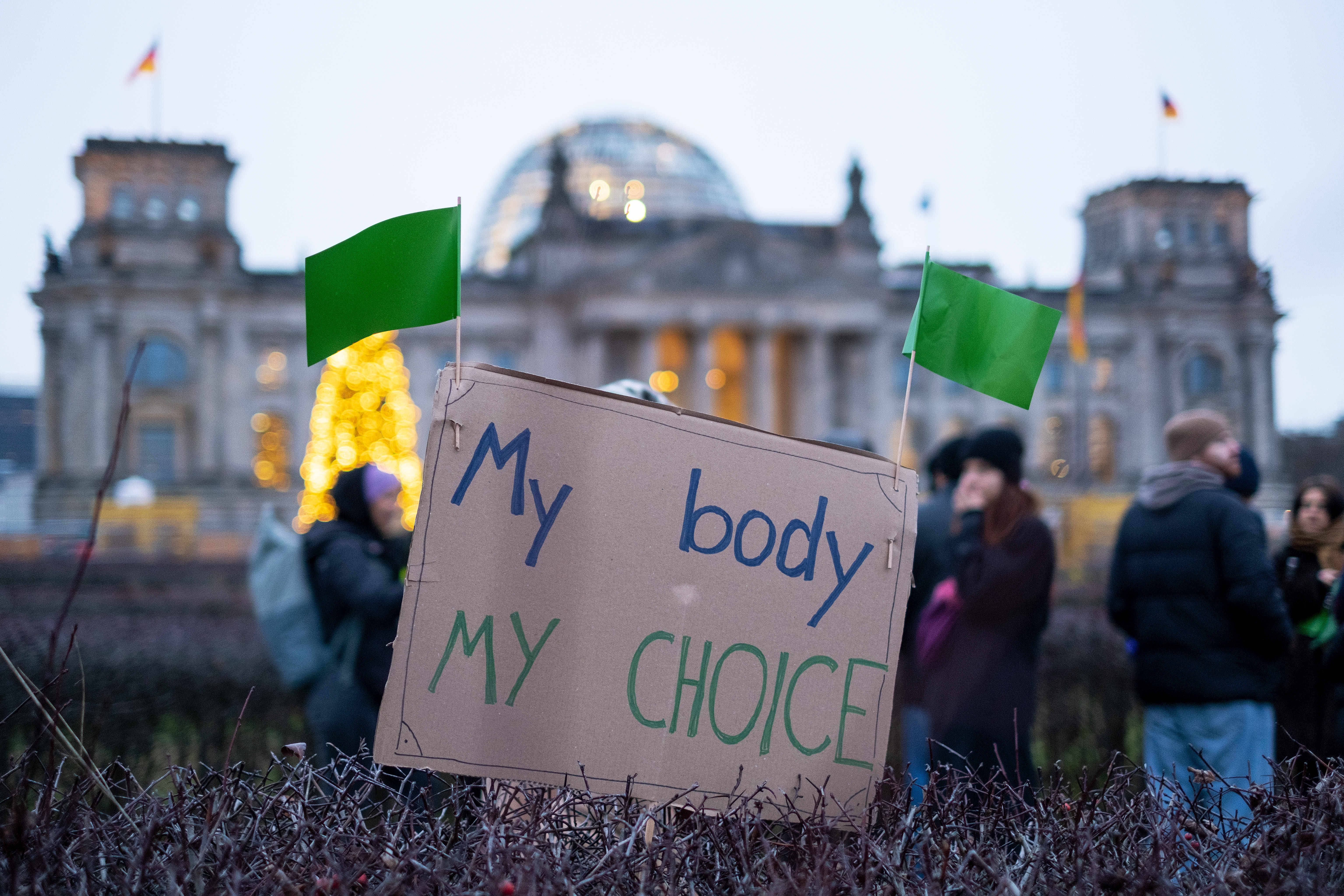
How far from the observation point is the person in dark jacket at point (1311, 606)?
17.1 ft

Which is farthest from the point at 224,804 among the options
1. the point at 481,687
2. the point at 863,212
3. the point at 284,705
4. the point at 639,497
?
the point at 863,212

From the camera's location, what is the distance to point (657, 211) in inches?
2494

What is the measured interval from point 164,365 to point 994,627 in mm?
56674

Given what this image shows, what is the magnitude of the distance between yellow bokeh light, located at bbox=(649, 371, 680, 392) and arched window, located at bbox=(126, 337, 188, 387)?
77.5 ft

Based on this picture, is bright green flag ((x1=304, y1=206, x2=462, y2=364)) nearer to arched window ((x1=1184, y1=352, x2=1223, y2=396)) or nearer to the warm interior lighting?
the warm interior lighting

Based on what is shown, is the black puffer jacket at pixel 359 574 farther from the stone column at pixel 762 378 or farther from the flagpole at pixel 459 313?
the stone column at pixel 762 378

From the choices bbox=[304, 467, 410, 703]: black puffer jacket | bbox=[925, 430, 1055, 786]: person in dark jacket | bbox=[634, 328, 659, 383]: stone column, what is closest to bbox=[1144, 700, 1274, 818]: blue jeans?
bbox=[925, 430, 1055, 786]: person in dark jacket

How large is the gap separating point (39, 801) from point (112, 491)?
169 ft

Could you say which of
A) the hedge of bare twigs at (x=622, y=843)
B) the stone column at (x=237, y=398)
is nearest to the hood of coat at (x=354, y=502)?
the hedge of bare twigs at (x=622, y=843)

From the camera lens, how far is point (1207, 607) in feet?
14.7

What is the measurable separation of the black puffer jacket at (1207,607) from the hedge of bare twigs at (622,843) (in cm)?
221

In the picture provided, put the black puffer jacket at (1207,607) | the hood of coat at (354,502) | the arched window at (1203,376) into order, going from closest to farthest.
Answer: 1. the black puffer jacket at (1207,607)
2. the hood of coat at (354,502)
3. the arched window at (1203,376)

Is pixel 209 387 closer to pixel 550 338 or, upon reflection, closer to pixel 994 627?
pixel 550 338

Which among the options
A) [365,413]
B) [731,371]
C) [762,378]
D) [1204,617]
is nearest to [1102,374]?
[762,378]
